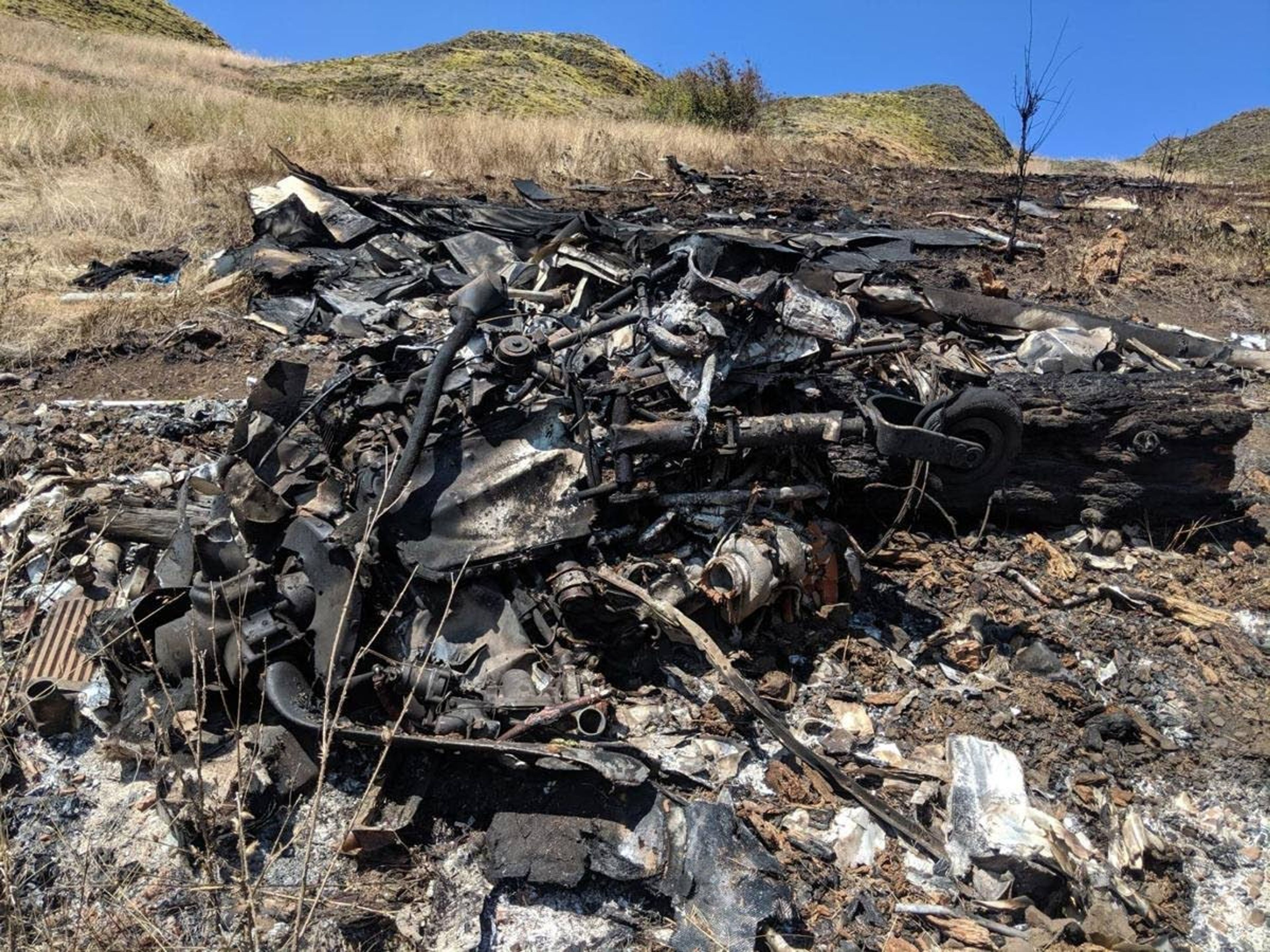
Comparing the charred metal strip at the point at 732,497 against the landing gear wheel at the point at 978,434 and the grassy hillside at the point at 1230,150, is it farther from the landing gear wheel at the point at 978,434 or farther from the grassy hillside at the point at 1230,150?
the grassy hillside at the point at 1230,150

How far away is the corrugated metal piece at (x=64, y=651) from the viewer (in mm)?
3215

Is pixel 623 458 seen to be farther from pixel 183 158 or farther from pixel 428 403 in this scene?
pixel 183 158

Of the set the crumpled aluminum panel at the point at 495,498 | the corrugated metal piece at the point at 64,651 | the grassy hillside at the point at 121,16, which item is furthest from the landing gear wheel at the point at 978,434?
the grassy hillside at the point at 121,16

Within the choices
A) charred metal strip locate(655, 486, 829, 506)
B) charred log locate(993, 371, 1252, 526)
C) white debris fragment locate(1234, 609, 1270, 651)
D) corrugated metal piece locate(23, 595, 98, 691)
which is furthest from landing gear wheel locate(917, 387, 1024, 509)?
corrugated metal piece locate(23, 595, 98, 691)

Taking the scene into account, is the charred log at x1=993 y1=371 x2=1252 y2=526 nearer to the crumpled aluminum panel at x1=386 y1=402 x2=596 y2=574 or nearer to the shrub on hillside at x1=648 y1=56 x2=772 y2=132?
the crumpled aluminum panel at x1=386 y1=402 x2=596 y2=574

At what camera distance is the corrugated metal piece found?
3215 millimetres

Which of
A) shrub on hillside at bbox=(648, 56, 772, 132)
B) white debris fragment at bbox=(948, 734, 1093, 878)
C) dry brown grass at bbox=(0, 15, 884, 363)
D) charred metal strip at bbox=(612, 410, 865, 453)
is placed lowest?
white debris fragment at bbox=(948, 734, 1093, 878)

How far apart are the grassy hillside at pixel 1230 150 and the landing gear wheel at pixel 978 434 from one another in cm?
1453

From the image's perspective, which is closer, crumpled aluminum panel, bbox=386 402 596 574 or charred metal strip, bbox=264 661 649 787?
charred metal strip, bbox=264 661 649 787

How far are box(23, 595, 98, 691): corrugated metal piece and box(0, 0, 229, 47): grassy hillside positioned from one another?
29851 millimetres

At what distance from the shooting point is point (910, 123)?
872 inches

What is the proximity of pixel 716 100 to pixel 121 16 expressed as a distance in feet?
76.9

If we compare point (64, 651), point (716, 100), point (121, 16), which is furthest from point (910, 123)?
point (121, 16)

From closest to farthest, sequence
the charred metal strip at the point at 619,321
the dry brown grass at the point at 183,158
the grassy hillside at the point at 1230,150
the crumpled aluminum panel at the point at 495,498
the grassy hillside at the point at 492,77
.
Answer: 1. the crumpled aluminum panel at the point at 495,498
2. the charred metal strip at the point at 619,321
3. the dry brown grass at the point at 183,158
4. the grassy hillside at the point at 1230,150
5. the grassy hillside at the point at 492,77
